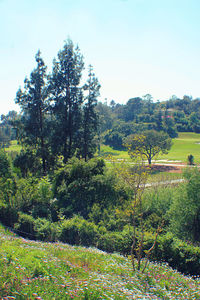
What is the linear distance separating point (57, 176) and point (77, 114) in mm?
10966

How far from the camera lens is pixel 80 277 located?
561 cm

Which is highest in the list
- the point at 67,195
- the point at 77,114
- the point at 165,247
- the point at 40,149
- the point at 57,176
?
the point at 77,114

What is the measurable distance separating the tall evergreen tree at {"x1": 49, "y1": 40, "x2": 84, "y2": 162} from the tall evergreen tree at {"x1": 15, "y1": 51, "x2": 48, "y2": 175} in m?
1.12

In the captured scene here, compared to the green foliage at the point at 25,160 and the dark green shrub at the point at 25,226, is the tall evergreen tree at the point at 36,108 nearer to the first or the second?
the green foliage at the point at 25,160

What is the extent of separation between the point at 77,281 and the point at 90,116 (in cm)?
2304

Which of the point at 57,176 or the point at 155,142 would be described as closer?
the point at 57,176

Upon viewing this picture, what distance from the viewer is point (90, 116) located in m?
27.1

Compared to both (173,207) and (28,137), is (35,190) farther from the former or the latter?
(28,137)

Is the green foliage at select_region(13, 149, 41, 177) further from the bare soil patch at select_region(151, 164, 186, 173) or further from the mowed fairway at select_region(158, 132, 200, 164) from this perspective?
the mowed fairway at select_region(158, 132, 200, 164)

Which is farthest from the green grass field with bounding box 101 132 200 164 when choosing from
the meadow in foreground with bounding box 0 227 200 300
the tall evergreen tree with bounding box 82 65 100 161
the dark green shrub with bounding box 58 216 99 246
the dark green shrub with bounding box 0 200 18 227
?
the meadow in foreground with bounding box 0 227 200 300

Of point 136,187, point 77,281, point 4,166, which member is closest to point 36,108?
point 4,166

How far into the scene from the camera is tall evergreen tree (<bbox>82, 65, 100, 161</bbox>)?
26.8 meters

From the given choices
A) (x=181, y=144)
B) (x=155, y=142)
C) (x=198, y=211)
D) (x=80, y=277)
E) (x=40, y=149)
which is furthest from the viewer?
(x=181, y=144)

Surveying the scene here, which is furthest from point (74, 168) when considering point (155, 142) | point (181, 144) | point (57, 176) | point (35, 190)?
point (181, 144)
